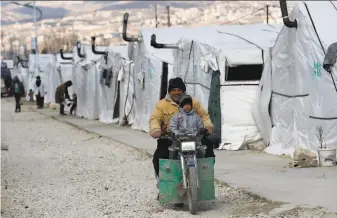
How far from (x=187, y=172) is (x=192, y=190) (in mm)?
223

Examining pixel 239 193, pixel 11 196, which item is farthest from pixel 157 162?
pixel 11 196

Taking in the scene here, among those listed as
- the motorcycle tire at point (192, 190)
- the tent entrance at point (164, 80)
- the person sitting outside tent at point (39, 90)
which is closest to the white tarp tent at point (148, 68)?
the tent entrance at point (164, 80)

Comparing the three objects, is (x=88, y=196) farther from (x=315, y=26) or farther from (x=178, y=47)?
(x=178, y=47)

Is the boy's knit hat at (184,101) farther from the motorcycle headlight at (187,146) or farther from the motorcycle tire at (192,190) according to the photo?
the motorcycle tire at (192,190)

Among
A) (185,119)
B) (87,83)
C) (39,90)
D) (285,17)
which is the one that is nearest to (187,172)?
(185,119)

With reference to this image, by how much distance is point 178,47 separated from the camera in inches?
763

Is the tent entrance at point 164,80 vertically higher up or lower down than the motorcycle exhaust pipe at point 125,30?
lower down

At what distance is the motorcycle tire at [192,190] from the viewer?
8602 mm

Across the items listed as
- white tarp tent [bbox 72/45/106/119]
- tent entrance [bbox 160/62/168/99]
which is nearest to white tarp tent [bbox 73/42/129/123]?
white tarp tent [bbox 72/45/106/119]

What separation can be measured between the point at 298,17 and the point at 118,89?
1348 centimetres

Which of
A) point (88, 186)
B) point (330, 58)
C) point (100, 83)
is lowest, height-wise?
point (100, 83)

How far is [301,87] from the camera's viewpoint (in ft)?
46.1

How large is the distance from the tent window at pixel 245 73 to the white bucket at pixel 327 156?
483cm

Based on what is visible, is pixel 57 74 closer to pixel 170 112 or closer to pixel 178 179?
pixel 170 112
